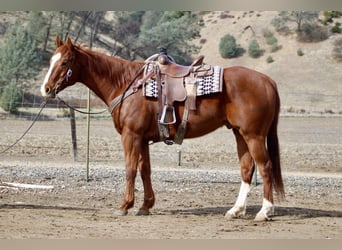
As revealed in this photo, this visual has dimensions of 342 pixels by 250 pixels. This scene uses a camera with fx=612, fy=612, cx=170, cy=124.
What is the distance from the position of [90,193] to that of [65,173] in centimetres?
169

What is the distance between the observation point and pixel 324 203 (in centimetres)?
775

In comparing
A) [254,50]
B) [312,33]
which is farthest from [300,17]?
[254,50]

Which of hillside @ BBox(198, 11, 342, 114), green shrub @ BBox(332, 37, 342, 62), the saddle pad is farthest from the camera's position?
green shrub @ BBox(332, 37, 342, 62)

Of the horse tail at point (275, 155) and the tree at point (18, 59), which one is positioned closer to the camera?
the horse tail at point (275, 155)

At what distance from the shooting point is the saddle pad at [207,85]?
20.7ft

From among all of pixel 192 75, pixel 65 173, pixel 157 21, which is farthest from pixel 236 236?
pixel 157 21

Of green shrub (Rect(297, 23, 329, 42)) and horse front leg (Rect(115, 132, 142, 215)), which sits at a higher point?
green shrub (Rect(297, 23, 329, 42))

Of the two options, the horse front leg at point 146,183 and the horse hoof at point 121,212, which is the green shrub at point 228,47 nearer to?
the horse front leg at point 146,183

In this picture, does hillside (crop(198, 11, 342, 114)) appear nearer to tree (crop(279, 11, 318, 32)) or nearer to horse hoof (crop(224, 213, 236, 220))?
tree (crop(279, 11, 318, 32))

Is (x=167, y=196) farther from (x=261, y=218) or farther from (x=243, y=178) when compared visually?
(x=261, y=218)

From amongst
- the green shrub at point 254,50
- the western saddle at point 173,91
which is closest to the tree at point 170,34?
the green shrub at point 254,50

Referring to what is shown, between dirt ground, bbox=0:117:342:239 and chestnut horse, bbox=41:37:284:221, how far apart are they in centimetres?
40

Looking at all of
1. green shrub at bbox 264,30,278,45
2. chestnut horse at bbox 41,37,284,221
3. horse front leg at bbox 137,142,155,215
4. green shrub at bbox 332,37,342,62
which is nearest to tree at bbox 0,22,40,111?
green shrub at bbox 264,30,278,45

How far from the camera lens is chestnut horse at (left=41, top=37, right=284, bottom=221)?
251 inches
